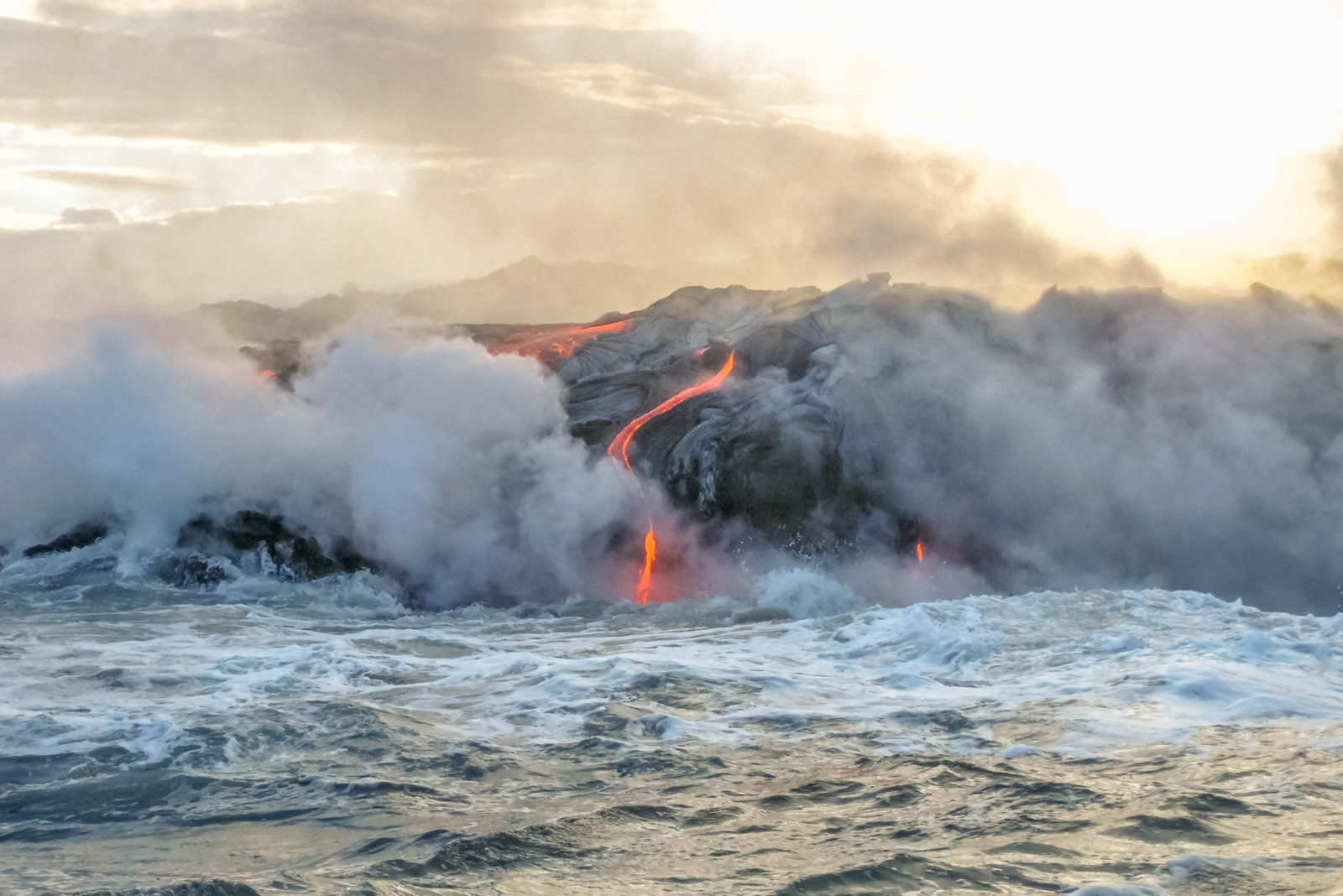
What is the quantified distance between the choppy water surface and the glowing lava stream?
5.86 m

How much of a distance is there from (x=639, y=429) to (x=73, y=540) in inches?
647

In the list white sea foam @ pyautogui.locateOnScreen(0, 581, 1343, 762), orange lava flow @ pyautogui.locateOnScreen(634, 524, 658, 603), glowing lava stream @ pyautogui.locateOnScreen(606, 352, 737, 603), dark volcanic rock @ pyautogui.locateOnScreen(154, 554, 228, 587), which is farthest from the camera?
glowing lava stream @ pyautogui.locateOnScreen(606, 352, 737, 603)

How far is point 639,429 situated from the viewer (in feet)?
128

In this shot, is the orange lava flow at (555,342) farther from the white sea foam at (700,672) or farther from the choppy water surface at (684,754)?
the choppy water surface at (684,754)

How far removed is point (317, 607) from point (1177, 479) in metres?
25.3

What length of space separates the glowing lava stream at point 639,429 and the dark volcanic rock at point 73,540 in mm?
14587

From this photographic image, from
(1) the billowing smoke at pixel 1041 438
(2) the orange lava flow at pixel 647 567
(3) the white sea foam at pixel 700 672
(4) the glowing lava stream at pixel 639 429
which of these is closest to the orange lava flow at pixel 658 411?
(4) the glowing lava stream at pixel 639 429

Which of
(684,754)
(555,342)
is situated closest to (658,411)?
(555,342)

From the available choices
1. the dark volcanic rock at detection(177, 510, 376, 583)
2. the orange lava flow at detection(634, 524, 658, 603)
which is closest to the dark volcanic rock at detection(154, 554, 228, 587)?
the dark volcanic rock at detection(177, 510, 376, 583)

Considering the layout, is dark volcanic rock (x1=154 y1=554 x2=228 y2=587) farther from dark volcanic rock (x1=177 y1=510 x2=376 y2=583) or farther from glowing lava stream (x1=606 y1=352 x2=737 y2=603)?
glowing lava stream (x1=606 y1=352 x2=737 y2=603)

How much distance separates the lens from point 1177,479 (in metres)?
38.1

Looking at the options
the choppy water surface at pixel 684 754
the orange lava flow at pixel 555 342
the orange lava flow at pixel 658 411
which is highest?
the orange lava flow at pixel 555 342

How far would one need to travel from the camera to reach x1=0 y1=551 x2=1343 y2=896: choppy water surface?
12.1 metres

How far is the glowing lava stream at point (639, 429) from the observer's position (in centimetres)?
3416
